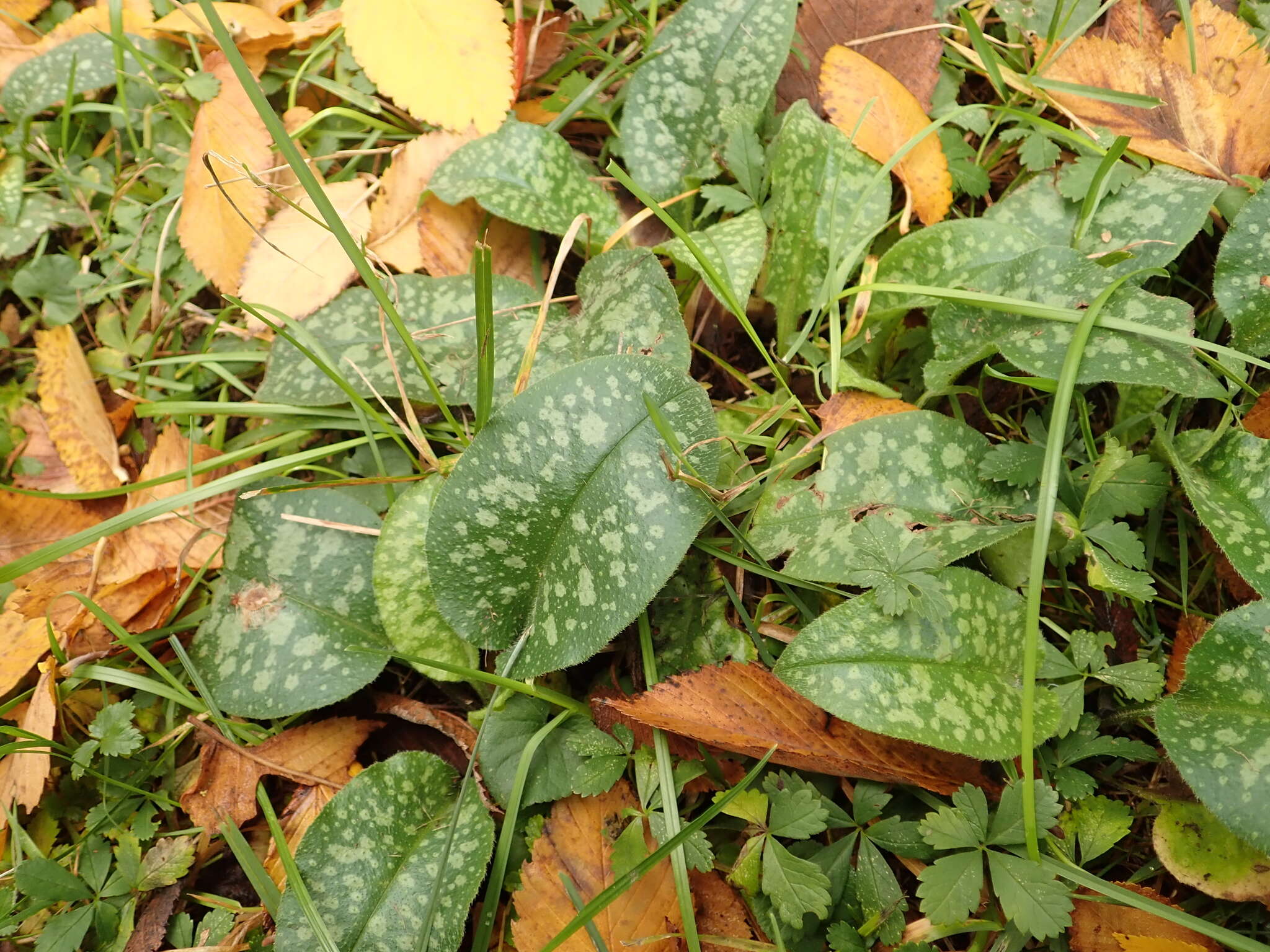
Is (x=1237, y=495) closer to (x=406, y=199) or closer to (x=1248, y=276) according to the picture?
(x=1248, y=276)

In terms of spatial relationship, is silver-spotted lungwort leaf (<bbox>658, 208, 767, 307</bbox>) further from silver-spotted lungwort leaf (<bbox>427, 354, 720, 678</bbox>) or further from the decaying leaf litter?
silver-spotted lungwort leaf (<bbox>427, 354, 720, 678</bbox>)

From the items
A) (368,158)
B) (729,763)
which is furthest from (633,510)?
(368,158)

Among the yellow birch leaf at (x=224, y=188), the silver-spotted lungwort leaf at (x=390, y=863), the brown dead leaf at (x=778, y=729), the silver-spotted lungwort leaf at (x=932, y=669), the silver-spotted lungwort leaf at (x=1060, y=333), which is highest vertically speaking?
the yellow birch leaf at (x=224, y=188)

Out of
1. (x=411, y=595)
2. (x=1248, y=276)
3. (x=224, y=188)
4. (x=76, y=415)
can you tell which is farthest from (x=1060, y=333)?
(x=76, y=415)

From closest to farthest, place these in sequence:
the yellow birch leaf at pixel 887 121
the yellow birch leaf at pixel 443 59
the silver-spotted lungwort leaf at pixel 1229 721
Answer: the silver-spotted lungwort leaf at pixel 1229 721, the yellow birch leaf at pixel 887 121, the yellow birch leaf at pixel 443 59

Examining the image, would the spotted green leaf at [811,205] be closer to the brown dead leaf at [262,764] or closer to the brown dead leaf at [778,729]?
the brown dead leaf at [778,729]

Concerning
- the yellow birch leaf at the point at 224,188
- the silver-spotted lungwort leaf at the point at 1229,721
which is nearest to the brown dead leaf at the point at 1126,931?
the silver-spotted lungwort leaf at the point at 1229,721
